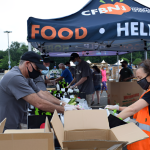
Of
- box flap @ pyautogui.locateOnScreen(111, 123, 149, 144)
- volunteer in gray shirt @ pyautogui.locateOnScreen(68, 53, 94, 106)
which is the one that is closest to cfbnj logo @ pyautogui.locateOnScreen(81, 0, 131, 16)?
volunteer in gray shirt @ pyautogui.locateOnScreen(68, 53, 94, 106)

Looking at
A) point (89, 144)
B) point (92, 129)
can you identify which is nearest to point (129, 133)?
point (92, 129)

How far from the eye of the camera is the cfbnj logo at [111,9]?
3670mm

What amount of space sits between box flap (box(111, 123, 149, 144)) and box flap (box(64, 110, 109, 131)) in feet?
0.39

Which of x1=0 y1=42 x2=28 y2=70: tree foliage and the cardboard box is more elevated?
x1=0 y1=42 x2=28 y2=70: tree foliage

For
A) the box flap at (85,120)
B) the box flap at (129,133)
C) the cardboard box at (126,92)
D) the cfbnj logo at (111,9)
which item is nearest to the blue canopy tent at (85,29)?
the cfbnj logo at (111,9)

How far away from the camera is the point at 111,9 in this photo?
12.3 ft

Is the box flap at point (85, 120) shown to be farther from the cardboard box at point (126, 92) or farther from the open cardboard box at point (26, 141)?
the cardboard box at point (126, 92)

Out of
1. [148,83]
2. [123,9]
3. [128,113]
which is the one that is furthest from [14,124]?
[123,9]

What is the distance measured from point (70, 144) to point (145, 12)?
3.85m

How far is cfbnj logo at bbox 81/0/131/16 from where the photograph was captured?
3670mm

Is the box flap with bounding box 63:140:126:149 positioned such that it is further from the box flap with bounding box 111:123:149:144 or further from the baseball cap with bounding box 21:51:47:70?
the baseball cap with bounding box 21:51:47:70

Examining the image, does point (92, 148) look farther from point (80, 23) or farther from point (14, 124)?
point (80, 23)

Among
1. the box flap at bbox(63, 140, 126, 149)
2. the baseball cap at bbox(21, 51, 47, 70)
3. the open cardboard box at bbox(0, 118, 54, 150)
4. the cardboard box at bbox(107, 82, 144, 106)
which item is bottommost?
the cardboard box at bbox(107, 82, 144, 106)

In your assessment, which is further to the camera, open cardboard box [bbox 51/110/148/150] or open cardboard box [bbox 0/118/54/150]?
open cardboard box [bbox 51/110/148/150]
